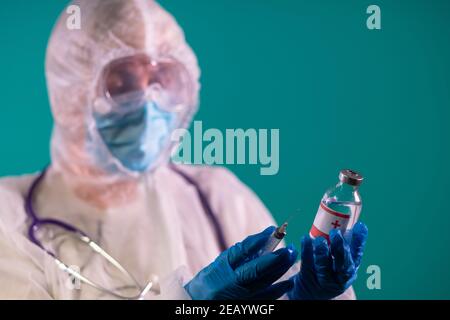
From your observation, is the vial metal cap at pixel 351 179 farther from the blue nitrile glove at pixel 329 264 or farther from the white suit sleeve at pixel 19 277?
the white suit sleeve at pixel 19 277

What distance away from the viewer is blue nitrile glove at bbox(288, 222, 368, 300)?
1052 mm

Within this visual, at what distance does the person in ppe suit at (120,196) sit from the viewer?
122 cm

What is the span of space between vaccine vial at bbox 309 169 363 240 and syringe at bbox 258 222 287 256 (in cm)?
7

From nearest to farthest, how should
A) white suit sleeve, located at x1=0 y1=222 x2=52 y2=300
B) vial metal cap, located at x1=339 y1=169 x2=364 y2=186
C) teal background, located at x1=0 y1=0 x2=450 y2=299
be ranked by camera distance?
1. vial metal cap, located at x1=339 y1=169 x2=364 y2=186
2. white suit sleeve, located at x1=0 y1=222 x2=52 y2=300
3. teal background, located at x1=0 y1=0 x2=450 y2=299

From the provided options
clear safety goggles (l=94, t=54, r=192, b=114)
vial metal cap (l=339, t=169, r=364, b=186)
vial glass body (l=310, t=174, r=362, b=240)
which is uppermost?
clear safety goggles (l=94, t=54, r=192, b=114)

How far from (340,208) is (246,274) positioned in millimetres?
239

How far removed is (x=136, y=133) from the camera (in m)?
1.35

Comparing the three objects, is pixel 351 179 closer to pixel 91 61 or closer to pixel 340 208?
pixel 340 208

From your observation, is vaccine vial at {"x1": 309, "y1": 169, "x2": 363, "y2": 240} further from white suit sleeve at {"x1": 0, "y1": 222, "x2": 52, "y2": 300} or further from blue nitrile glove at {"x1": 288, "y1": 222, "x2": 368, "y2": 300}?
white suit sleeve at {"x1": 0, "y1": 222, "x2": 52, "y2": 300}

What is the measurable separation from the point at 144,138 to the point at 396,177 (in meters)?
0.74

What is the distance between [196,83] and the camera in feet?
4.73

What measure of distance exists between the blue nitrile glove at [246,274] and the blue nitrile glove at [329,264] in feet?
0.15

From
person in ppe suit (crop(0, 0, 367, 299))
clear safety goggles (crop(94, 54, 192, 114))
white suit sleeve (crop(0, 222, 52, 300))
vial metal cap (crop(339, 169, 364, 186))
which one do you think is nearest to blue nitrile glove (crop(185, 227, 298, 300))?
person in ppe suit (crop(0, 0, 367, 299))
